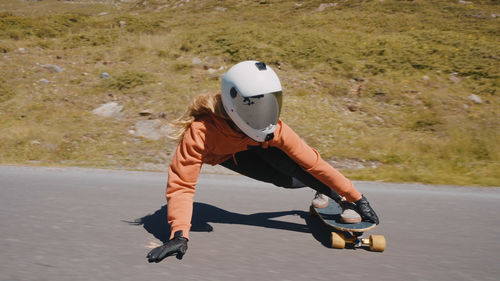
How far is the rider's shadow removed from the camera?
3146mm

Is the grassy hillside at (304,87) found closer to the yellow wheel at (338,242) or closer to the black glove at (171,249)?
the yellow wheel at (338,242)

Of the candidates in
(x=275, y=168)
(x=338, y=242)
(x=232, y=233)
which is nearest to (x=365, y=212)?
(x=338, y=242)

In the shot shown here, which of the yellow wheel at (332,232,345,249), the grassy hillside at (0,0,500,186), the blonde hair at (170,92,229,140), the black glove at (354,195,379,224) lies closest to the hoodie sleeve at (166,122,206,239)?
Answer: the blonde hair at (170,92,229,140)

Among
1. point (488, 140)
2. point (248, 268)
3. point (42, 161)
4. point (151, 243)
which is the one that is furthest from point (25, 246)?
point (488, 140)

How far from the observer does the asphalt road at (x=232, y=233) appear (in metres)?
2.43

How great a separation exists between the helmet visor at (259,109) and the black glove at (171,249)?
2.64 feet

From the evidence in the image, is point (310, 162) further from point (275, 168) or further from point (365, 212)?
point (365, 212)

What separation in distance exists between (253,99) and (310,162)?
65 centimetres

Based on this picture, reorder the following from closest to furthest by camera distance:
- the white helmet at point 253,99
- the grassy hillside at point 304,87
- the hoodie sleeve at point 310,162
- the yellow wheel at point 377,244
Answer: the white helmet at point 253,99 < the yellow wheel at point 377,244 < the hoodie sleeve at point 310,162 < the grassy hillside at point 304,87

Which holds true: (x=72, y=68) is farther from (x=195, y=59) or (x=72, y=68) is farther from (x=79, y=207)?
(x=79, y=207)

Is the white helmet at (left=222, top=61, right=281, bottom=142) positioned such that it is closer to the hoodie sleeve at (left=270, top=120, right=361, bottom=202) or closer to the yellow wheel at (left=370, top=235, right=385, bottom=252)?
the hoodie sleeve at (left=270, top=120, right=361, bottom=202)

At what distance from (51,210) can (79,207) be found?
0.72ft

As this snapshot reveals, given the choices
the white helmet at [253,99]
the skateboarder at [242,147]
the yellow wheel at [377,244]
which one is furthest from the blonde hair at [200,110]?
the yellow wheel at [377,244]

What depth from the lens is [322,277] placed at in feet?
7.73
